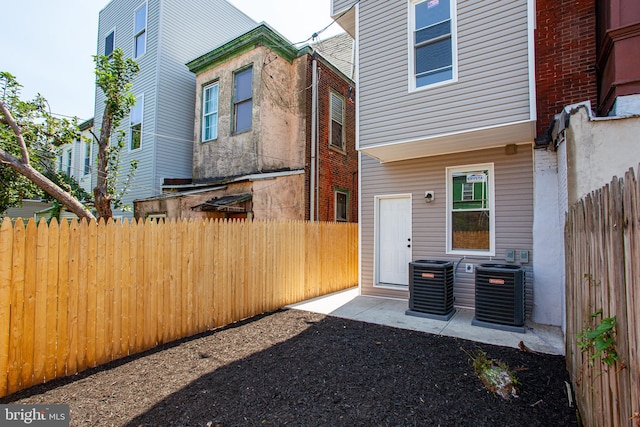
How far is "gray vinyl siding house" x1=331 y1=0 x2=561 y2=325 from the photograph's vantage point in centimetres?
547

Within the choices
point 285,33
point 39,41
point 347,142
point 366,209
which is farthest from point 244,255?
point 39,41

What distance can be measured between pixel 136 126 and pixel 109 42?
477 cm

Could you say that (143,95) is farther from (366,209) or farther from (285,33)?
(366,209)

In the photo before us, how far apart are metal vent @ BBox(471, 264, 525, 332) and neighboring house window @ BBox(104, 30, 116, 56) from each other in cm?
1617

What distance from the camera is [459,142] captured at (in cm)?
621

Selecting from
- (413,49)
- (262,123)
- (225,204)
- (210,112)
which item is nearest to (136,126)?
(210,112)

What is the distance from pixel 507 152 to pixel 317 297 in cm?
527

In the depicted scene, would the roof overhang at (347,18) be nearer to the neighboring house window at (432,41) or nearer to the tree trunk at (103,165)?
A: the neighboring house window at (432,41)

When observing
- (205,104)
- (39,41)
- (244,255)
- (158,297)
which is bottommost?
(158,297)

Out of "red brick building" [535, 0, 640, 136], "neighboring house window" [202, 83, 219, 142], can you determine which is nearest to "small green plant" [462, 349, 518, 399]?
"red brick building" [535, 0, 640, 136]

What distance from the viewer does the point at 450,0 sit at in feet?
20.0

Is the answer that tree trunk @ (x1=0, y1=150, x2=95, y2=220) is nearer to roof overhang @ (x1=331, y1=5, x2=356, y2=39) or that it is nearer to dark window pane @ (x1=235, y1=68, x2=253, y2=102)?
dark window pane @ (x1=235, y1=68, x2=253, y2=102)

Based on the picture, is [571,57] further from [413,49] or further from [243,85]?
[243,85]

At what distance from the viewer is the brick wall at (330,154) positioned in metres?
10.1
